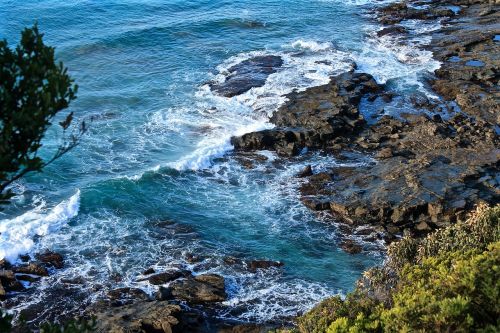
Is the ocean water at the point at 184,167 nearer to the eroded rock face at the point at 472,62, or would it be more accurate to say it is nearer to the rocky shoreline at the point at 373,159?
the rocky shoreline at the point at 373,159

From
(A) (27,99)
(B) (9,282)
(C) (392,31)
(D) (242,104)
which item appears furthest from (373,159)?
(C) (392,31)

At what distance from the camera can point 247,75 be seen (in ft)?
139

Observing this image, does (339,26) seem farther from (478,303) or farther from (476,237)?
(478,303)

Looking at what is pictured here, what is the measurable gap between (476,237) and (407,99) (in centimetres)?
2159

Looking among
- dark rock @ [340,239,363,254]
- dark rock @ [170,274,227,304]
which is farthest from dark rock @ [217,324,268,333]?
dark rock @ [340,239,363,254]

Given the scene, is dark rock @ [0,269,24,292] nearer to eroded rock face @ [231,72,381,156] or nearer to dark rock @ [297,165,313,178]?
dark rock @ [297,165,313,178]

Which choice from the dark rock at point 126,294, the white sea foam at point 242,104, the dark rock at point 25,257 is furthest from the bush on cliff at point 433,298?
the white sea foam at point 242,104

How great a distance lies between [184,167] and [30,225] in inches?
349

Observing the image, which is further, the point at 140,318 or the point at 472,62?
the point at 472,62

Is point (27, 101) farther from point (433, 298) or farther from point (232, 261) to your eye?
point (232, 261)

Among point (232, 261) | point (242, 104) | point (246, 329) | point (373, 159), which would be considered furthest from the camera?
Answer: point (242, 104)

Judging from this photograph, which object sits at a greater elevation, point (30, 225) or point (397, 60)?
point (397, 60)

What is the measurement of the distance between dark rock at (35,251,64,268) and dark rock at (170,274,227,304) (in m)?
5.07

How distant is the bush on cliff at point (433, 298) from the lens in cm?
1105
